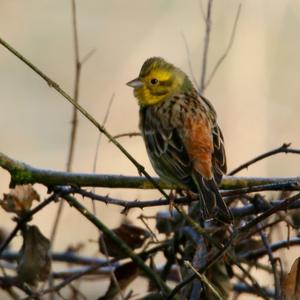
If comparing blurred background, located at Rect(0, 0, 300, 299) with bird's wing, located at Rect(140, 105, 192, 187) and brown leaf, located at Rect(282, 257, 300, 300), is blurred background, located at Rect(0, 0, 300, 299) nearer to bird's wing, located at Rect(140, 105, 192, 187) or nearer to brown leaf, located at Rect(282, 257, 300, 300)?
bird's wing, located at Rect(140, 105, 192, 187)

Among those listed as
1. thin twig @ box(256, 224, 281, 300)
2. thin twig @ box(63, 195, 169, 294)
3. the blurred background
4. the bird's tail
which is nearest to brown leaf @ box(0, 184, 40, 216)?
thin twig @ box(63, 195, 169, 294)

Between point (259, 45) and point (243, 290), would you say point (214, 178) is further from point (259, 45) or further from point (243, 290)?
point (259, 45)

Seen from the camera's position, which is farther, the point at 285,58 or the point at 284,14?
the point at 285,58

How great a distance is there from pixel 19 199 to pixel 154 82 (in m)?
1.12

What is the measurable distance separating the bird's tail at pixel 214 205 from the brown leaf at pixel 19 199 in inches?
25.5

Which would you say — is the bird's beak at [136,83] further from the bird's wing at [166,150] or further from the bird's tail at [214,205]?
the bird's tail at [214,205]

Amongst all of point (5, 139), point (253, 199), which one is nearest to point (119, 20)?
point (5, 139)

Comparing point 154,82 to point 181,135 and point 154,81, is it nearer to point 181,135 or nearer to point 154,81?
point 154,81

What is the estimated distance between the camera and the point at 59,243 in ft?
22.1

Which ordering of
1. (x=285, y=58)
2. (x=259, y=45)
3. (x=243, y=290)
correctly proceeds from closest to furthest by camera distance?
(x=243, y=290)
(x=259, y=45)
(x=285, y=58)

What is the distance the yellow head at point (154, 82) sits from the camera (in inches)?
168

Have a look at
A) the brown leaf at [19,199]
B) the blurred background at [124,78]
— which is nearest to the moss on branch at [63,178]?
the brown leaf at [19,199]

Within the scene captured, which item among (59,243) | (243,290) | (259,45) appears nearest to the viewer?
(243,290)

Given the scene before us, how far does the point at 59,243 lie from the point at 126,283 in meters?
3.10
